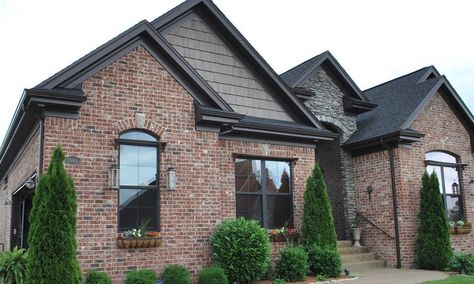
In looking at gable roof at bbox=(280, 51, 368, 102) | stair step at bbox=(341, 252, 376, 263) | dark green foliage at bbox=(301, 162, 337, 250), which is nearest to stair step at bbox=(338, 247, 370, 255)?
stair step at bbox=(341, 252, 376, 263)

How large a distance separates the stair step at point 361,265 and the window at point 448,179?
313 centimetres

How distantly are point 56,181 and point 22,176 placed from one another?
485 centimetres

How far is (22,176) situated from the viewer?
12648 millimetres

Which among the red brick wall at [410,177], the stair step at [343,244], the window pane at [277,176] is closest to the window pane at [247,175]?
the window pane at [277,176]

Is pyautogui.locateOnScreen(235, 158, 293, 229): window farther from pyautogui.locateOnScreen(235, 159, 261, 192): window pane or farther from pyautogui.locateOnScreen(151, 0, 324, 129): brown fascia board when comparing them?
pyautogui.locateOnScreen(151, 0, 324, 129): brown fascia board

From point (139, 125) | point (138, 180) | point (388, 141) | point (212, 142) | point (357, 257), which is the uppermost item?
point (388, 141)

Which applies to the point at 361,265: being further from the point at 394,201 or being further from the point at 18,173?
the point at 18,173

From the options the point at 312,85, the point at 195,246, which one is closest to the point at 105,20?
the point at 312,85

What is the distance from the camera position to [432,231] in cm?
1418

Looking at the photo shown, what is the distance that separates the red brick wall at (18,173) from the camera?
10758mm

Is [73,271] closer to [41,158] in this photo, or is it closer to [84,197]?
[84,197]

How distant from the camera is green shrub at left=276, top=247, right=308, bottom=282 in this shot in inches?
451

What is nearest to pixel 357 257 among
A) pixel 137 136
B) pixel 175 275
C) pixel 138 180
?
pixel 175 275

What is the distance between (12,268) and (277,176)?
22.9ft
